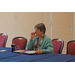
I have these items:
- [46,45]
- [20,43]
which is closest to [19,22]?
[20,43]

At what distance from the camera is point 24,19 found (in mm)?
5785

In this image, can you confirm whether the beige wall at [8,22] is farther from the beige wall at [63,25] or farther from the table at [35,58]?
the table at [35,58]

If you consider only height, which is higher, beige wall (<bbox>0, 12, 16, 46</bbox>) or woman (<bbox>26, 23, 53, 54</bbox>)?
beige wall (<bbox>0, 12, 16, 46</bbox>)

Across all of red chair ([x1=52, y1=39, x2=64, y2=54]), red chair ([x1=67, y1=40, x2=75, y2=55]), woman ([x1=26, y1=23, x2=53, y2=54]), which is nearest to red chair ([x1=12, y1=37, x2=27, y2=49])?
woman ([x1=26, y1=23, x2=53, y2=54])

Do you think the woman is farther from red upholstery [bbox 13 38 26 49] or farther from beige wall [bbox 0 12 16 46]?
beige wall [bbox 0 12 16 46]

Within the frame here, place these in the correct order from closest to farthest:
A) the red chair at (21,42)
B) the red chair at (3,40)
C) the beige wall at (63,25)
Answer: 1. the red chair at (21,42)
2. the red chair at (3,40)
3. the beige wall at (63,25)

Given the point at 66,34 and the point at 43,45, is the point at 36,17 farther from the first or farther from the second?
the point at 43,45

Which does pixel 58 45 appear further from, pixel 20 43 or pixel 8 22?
pixel 8 22

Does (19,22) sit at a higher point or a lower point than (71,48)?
higher

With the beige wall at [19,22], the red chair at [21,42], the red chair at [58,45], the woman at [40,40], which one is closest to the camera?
the woman at [40,40]

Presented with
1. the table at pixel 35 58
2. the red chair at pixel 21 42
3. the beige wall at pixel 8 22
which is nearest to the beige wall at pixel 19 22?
the beige wall at pixel 8 22
